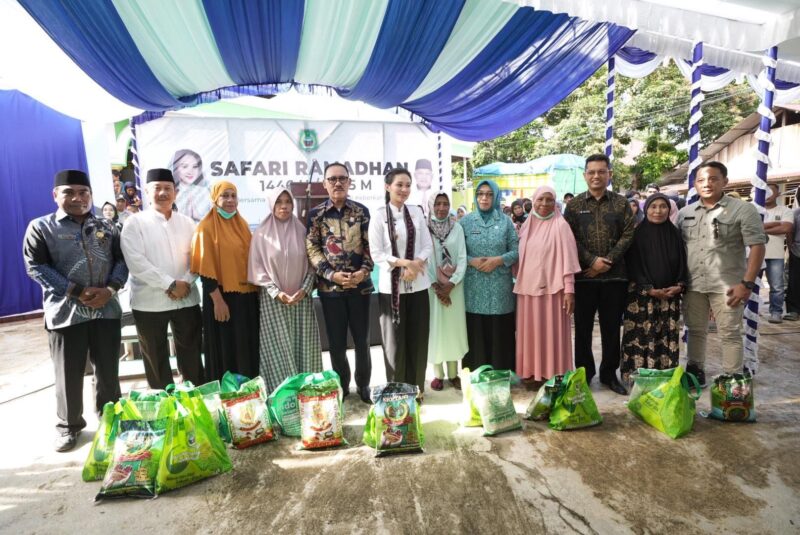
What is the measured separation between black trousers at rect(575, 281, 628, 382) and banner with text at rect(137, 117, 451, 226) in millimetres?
4200

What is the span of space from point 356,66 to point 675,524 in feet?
13.2

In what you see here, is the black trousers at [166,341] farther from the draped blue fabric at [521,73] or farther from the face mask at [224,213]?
the draped blue fabric at [521,73]

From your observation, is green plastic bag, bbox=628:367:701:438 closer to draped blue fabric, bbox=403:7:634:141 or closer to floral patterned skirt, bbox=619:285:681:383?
floral patterned skirt, bbox=619:285:681:383

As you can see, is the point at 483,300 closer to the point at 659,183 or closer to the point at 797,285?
the point at 797,285

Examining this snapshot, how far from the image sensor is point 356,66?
4.18 metres

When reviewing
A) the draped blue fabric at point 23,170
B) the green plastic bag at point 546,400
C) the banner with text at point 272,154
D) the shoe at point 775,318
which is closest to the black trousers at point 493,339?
the green plastic bag at point 546,400

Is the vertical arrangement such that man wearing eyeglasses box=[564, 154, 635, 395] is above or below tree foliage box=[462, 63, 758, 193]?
below

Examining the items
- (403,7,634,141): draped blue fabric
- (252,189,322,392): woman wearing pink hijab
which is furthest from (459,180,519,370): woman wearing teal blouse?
(403,7,634,141): draped blue fabric

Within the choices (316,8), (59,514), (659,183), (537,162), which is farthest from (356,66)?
(659,183)

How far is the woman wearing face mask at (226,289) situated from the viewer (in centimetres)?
307

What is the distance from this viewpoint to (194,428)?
234 centimetres

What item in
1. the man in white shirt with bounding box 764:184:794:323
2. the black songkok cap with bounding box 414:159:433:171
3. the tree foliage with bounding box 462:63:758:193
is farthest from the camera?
the tree foliage with bounding box 462:63:758:193

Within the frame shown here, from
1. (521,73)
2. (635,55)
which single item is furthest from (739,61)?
(521,73)

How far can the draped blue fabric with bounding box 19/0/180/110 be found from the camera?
111 inches
